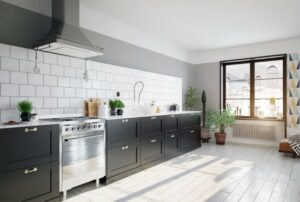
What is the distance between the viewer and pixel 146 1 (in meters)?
3.34

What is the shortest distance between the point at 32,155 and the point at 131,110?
2253mm

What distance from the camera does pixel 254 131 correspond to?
5789 mm

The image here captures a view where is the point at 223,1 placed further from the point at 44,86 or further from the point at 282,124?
the point at 282,124

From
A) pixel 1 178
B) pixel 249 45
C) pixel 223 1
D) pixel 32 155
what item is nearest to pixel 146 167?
pixel 32 155

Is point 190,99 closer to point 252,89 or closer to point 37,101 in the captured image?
point 252,89

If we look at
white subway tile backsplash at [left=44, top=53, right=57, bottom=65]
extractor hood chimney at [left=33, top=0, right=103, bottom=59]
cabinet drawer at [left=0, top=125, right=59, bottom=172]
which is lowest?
cabinet drawer at [left=0, top=125, right=59, bottom=172]

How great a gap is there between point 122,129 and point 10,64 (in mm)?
1683

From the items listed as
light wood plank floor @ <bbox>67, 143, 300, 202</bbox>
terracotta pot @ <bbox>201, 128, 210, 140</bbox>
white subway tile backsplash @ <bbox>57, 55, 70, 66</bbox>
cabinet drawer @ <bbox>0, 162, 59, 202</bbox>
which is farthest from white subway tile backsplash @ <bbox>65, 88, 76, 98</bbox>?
terracotta pot @ <bbox>201, 128, 210, 140</bbox>

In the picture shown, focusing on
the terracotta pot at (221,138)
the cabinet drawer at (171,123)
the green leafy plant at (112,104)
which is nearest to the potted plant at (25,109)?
the green leafy plant at (112,104)

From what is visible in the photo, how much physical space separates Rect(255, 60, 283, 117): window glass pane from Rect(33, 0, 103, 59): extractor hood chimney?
15.5 ft

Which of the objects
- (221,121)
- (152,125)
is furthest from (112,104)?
(221,121)

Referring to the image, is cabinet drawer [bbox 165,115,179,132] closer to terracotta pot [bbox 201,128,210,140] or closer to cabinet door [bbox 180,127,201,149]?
cabinet door [bbox 180,127,201,149]

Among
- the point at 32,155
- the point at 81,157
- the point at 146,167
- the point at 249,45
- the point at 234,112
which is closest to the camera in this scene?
the point at 32,155

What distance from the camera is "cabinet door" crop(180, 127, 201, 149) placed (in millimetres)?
4774
